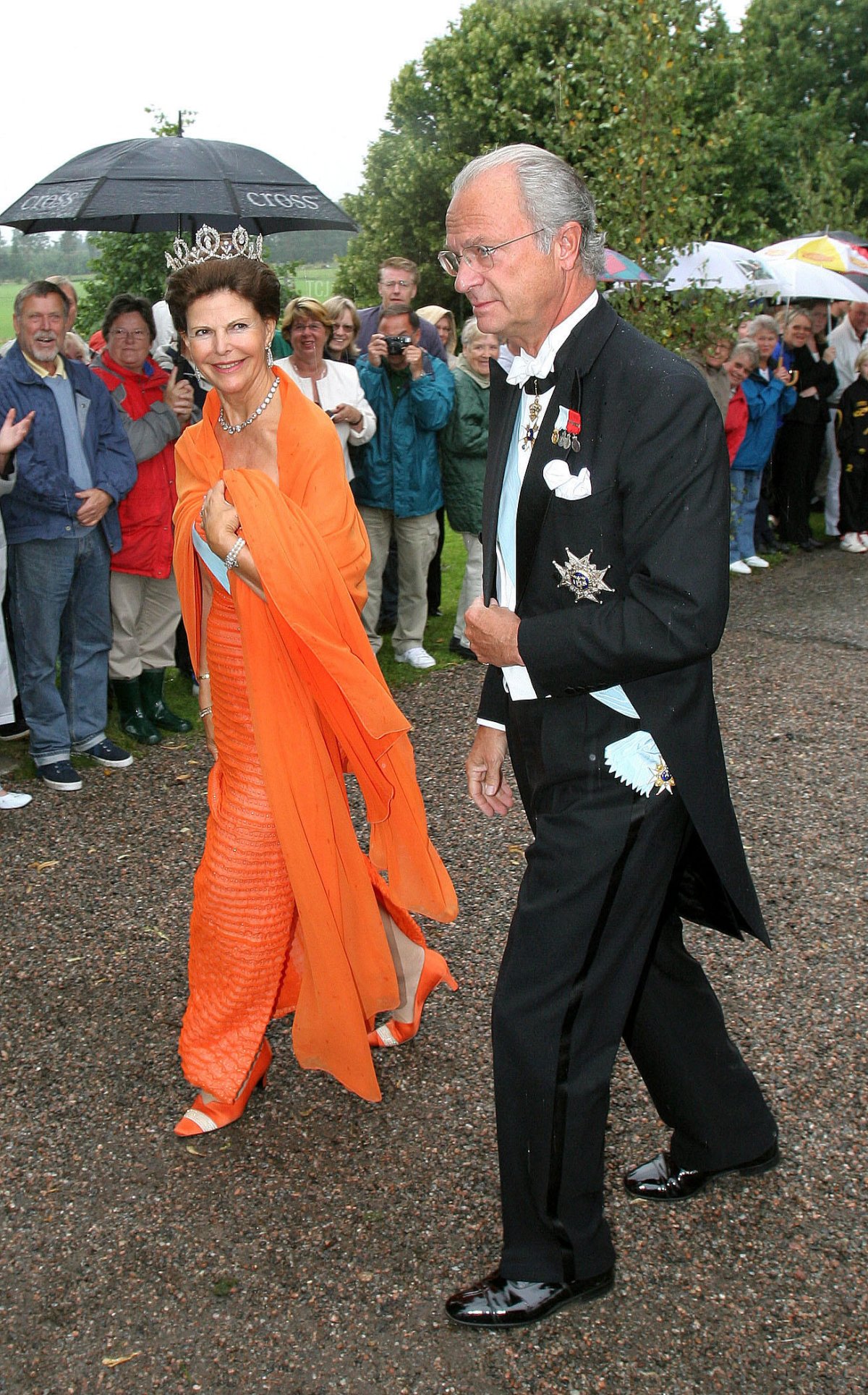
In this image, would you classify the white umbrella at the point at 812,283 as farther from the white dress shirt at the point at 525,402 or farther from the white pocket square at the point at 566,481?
the white pocket square at the point at 566,481

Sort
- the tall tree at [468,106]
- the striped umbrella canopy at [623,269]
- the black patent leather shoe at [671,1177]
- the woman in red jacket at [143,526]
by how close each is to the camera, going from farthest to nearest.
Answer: the tall tree at [468,106]
the striped umbrella canopy at [623,269]
the woman in red jacket at [143,526]
the black patent leather shoe at [671,1177]

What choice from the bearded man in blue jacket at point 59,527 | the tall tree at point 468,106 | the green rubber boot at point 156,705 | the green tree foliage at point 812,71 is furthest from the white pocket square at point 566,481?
the green tree foliage at point 812,71

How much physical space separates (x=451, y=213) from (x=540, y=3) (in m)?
32.2

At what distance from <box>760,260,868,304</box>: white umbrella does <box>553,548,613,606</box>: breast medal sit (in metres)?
11.3

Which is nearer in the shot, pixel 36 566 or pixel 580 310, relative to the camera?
pixel 580 310

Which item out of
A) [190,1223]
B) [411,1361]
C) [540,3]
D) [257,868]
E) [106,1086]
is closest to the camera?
[411,1361]

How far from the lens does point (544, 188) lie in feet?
8.44

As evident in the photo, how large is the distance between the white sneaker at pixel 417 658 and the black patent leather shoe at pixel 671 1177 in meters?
5.28

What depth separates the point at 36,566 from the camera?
21.0 feet

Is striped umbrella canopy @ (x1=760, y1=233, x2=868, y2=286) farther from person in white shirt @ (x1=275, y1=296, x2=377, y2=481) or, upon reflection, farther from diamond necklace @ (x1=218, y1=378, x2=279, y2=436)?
diamond necklace @ (x1=218, y1=378, x2=279, y2=436)

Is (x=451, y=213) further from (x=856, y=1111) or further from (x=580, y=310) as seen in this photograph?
(x=856, y=1111)

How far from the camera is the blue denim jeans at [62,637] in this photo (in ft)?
21.1

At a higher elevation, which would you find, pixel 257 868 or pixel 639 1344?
pixel 257 868

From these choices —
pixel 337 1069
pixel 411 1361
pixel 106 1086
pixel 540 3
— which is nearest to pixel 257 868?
pixel 337 1069
